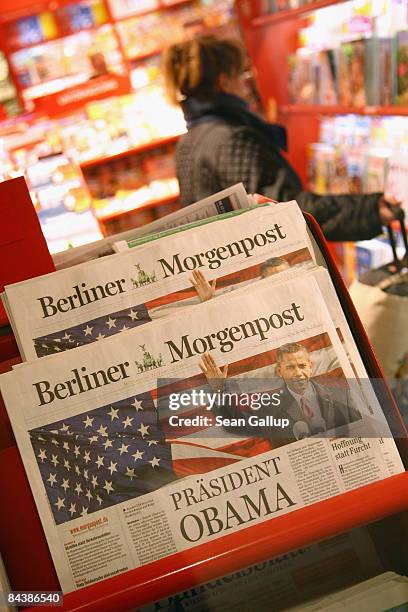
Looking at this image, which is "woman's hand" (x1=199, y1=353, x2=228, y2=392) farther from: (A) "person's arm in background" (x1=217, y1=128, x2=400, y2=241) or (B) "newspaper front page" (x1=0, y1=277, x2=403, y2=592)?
(A) "person's arm in background" (x1=217, y1=128, x2=400, y2=241)

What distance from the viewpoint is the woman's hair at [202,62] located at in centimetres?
240

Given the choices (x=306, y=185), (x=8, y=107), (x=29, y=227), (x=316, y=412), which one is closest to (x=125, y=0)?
(x=8, y=107)

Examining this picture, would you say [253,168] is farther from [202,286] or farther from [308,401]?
[308,401]

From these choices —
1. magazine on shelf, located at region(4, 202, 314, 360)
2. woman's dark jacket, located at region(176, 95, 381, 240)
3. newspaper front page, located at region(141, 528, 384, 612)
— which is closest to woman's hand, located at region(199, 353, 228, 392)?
magazine on shelf, located at region(4, 202, 314, 360)

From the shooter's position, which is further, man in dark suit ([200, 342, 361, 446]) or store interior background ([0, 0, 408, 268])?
store interior background ([0, 0, 408, 268])

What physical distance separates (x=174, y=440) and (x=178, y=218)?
1.51 feet

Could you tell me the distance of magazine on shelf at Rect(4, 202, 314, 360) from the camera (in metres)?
1.01

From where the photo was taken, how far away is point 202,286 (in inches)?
41.1

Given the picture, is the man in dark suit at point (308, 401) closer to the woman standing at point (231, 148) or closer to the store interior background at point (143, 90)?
the woman standing at point (231, 148)

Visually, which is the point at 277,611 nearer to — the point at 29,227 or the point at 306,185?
the point at 29,227

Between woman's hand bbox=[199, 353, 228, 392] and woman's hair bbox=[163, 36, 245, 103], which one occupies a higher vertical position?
woman's hair bbox=[163, 36, 245, 103]

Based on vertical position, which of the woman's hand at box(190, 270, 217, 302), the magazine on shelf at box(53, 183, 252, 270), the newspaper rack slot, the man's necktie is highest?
the magazine on shelf at box(53, 183, 252, 270)

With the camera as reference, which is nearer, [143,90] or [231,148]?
[231,148]

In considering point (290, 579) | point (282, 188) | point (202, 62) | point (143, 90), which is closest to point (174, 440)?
point (290, 579)
